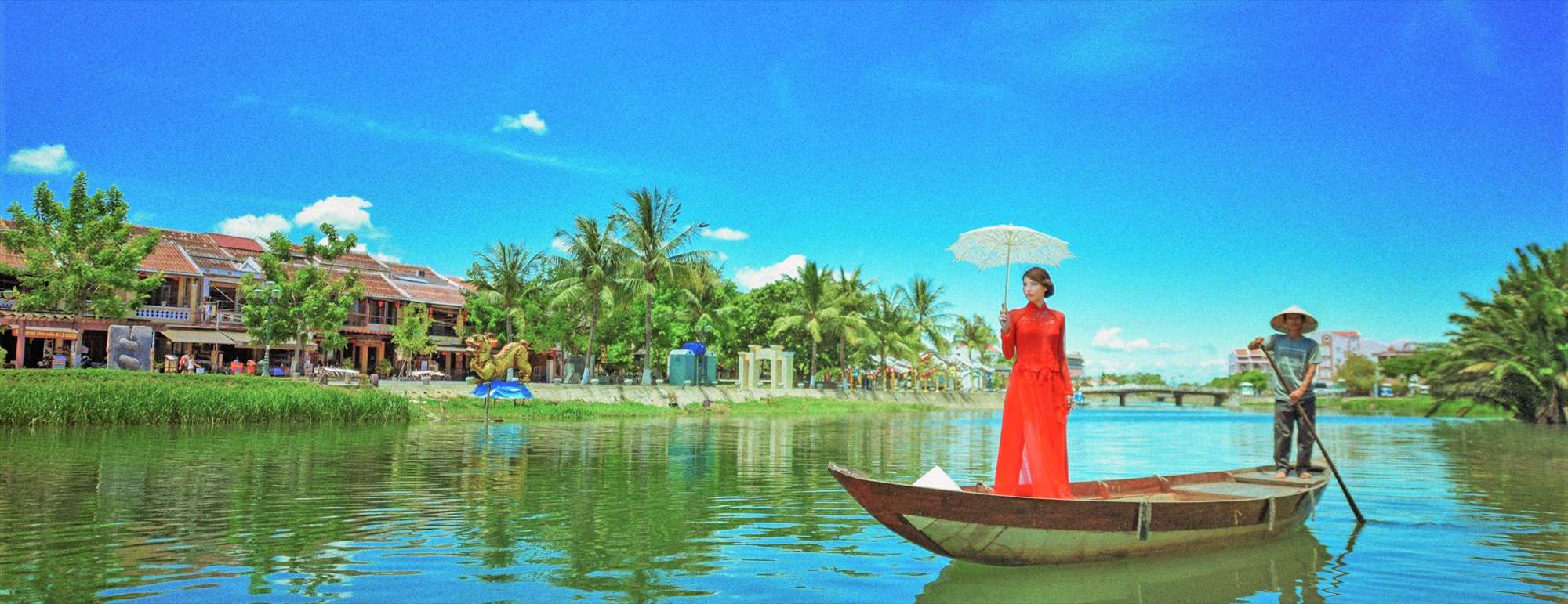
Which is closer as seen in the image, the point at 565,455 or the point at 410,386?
the point at 565,455

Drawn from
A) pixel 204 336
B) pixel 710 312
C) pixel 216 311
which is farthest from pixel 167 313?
pixel 710 312

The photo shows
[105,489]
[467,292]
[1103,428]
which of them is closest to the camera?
[105,489]

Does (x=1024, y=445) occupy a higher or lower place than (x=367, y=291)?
lower

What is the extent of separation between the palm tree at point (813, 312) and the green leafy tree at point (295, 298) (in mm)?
23640

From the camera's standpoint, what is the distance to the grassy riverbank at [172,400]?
20.6 metres

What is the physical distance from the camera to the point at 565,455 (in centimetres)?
1727

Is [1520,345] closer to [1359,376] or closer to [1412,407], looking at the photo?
[1412,407]

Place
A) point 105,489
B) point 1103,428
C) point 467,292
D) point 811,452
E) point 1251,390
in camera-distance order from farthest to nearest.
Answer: point 1251,390
point 467,292
point 1103,428
point 811,452
point 105,489

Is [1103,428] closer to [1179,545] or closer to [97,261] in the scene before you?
[1179,545]

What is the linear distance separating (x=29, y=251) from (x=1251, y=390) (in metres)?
110

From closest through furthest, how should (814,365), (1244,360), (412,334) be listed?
(412,334) < (814,365) < (1244,360)

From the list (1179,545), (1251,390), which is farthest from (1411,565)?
(1251,390)

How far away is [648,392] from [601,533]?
1180 inches

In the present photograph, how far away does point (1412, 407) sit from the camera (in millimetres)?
62344
